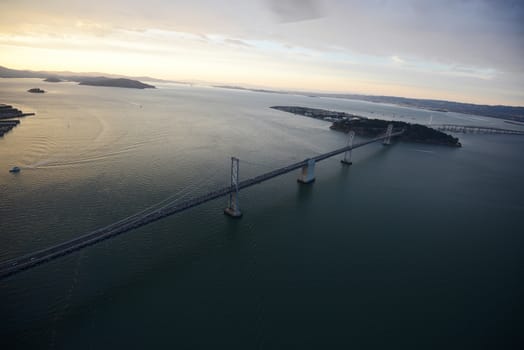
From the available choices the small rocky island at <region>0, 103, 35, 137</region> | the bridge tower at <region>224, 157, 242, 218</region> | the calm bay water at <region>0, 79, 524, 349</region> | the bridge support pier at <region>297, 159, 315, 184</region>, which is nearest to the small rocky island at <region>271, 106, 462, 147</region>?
the calm bay water at <region>0, 79, 524, 349</region>

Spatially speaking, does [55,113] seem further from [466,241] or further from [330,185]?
[466,241]

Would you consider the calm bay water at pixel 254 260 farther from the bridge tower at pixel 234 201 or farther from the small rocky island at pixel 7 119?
the small rocky island at pixel 7 119

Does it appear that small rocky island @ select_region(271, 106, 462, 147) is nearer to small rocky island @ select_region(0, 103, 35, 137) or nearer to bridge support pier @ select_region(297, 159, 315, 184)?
bridge support pier @ select_region(297, 159, 315, 184)

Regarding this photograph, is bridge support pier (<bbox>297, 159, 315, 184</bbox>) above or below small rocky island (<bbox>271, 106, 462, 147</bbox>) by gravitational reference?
below

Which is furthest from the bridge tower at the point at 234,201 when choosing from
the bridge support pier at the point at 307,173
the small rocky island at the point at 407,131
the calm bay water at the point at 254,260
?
the small rocky island at the point at 407,131

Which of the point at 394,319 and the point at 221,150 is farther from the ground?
the point at 221,150

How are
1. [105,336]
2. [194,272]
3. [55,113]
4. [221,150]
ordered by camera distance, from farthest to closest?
[55,113] → [221,150] → [194,272] → [105,336]

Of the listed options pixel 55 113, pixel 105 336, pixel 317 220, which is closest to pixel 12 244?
pixel 105 336

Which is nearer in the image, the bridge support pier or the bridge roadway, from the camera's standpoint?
the bridge roadway

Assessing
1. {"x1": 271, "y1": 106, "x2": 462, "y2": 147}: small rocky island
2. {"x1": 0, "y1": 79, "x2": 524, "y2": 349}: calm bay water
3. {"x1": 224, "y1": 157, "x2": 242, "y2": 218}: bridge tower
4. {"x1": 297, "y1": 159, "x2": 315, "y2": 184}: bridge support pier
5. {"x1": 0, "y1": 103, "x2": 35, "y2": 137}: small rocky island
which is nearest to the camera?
{"x1": 0, "y1": 79, "x2": 524, "y2": 349}: calm bay water
